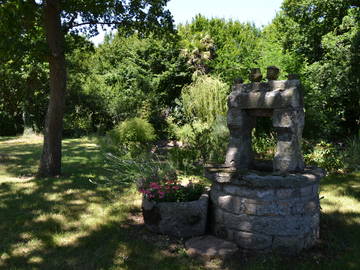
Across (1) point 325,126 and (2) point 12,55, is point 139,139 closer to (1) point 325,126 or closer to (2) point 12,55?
(2) point 12,55

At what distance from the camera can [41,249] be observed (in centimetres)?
373

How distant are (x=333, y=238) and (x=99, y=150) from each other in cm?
833

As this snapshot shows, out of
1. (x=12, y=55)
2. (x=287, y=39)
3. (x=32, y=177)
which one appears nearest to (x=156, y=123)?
(x=287, y=39)

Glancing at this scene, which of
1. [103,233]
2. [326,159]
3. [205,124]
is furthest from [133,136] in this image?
[103,233]

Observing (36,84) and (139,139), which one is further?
(36,84)

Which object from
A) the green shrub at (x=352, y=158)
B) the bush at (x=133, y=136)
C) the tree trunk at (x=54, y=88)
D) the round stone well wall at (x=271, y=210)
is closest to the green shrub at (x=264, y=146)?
the green shrub at (x=352, y=158)

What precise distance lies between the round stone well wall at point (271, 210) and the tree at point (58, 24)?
427cm

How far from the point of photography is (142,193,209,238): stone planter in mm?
4051

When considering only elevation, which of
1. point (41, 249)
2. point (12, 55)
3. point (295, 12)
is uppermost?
point (295, 12)

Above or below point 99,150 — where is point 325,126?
above

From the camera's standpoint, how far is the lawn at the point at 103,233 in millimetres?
3469

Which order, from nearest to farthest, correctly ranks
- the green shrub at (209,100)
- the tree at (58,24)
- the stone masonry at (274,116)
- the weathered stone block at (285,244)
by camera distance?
the weathered stone block at (285,244) < the stone masonry at (274,116) < the tree at (58,24) < the green shrub at (209,100)

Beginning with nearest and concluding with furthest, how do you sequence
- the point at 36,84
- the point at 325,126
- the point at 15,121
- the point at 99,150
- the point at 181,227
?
the point at 181,227 < the point at 325,126 < the point at 99,150 < the point at 36,84 < the point at 15,121

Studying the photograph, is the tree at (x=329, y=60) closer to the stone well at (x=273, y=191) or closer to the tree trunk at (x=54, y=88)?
the stone well at (x=273, y=191)
